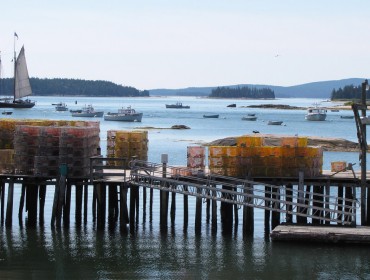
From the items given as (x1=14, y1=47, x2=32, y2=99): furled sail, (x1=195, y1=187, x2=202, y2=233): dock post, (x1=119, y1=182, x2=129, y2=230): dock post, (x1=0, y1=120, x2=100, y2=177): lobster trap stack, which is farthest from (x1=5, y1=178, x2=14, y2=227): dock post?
(x1=14, y1=47, x2=32, y2=99): furled sail

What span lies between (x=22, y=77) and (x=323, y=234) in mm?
141742

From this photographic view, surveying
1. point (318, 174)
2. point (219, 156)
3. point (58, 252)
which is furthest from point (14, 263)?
point (318, 174)

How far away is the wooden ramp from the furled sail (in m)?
139

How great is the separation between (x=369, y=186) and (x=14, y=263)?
1598 cm

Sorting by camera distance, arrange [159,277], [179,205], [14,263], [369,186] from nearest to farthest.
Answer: [159,277]
[14,263]
[369,186]
[179,205]

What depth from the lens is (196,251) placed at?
131 ft

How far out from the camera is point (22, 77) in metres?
Result: 176

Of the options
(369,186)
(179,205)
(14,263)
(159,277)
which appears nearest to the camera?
(159,277)

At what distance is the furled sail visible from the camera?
175 meters

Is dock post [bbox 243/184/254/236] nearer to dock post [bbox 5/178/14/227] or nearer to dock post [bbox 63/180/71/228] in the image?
dock post [bbox 63/180/71/228]

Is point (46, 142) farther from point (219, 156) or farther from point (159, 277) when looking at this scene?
point (159, 277)

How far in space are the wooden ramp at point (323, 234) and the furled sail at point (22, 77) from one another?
139m

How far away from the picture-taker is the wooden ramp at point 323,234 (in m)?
38.8

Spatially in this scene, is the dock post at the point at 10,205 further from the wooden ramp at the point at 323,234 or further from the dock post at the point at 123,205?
the wooden ramp at the point at 323,234
